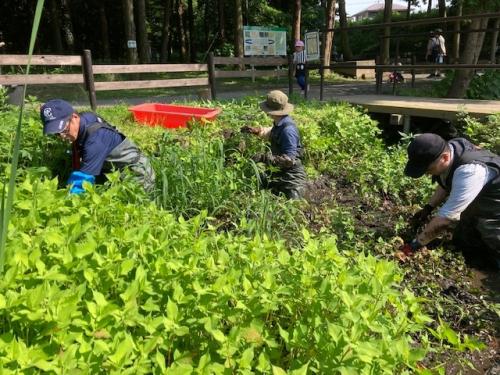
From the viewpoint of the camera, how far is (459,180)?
3.41 metres

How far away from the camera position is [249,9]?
1000 inches

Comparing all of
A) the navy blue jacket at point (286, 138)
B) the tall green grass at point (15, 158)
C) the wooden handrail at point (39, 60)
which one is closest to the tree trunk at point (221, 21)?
the wooden handrail at point (39, 60)

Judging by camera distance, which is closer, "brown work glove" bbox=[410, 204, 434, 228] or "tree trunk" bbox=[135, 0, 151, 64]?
"brown work glove" bbox=[410, 204, 434, 228]

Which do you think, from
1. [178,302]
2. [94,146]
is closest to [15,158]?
[178,302]

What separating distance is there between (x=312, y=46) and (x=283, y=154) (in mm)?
7220

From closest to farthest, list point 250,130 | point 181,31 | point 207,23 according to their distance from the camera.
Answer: point 250,130 → point 181,31 → point 207,23

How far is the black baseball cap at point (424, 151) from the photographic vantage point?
11.0 ft

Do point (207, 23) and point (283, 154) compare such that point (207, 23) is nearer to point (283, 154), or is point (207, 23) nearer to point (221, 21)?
point (221, 21)

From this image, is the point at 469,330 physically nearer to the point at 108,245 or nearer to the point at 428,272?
the point at 428,272

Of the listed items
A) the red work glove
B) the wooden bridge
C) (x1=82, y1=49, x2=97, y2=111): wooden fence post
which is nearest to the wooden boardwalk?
the wooden bridge

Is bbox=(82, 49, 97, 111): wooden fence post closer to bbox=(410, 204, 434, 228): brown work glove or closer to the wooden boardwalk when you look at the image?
the wooden boardwalk

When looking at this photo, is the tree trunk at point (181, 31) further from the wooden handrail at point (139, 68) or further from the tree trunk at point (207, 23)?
the wooden handrail at point (139, 68)

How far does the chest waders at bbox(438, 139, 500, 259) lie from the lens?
3.51m

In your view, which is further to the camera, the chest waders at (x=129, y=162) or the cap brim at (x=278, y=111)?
the cap brim at (x=278, y=111)
